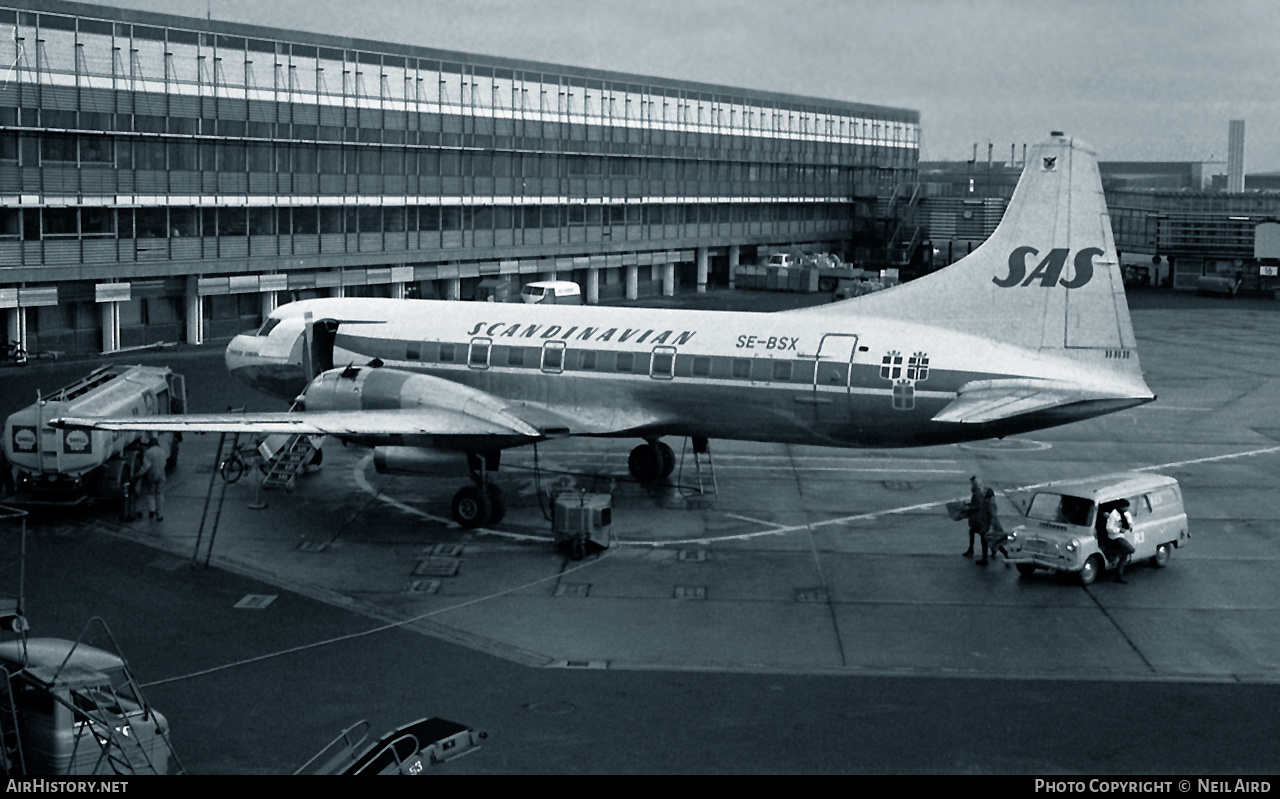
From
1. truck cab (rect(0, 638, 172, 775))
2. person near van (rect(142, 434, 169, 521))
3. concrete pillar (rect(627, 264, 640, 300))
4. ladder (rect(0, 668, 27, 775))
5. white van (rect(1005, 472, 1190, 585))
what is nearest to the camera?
truck cab (rect(0, 638, 172, 775))

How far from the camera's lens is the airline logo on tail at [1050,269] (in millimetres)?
31328

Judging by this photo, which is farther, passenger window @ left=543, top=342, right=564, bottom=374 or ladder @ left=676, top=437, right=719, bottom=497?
ladder @ left=676, top=437, right=719, bottom=497

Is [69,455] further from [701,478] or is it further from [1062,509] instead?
[1062,509]

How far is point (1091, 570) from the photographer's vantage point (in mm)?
27906

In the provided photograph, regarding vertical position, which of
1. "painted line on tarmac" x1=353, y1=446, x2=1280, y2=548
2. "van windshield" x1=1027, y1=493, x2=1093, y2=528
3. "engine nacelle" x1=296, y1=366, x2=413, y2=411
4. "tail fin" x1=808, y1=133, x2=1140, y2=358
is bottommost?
"painted line on tarmac" x1=353, y1=446, x2=1280, y2=548

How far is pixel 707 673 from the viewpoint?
22109 mm

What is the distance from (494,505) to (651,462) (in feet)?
20.4

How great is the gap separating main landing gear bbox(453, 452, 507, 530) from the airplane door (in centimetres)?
792

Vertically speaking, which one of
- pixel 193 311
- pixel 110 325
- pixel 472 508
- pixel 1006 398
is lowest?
pixel 472 508

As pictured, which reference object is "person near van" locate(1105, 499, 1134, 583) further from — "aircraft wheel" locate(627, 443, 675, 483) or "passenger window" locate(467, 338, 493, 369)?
"passenger window" locate(467, 338, 493, 369)

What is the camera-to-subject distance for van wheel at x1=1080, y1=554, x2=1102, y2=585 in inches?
1090

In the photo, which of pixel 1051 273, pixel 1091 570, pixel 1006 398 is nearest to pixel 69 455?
pixel 1006 398

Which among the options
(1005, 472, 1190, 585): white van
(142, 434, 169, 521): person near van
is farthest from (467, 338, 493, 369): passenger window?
(1005, 472, 1190, 585): white van

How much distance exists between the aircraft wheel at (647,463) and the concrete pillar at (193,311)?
3719 cm
